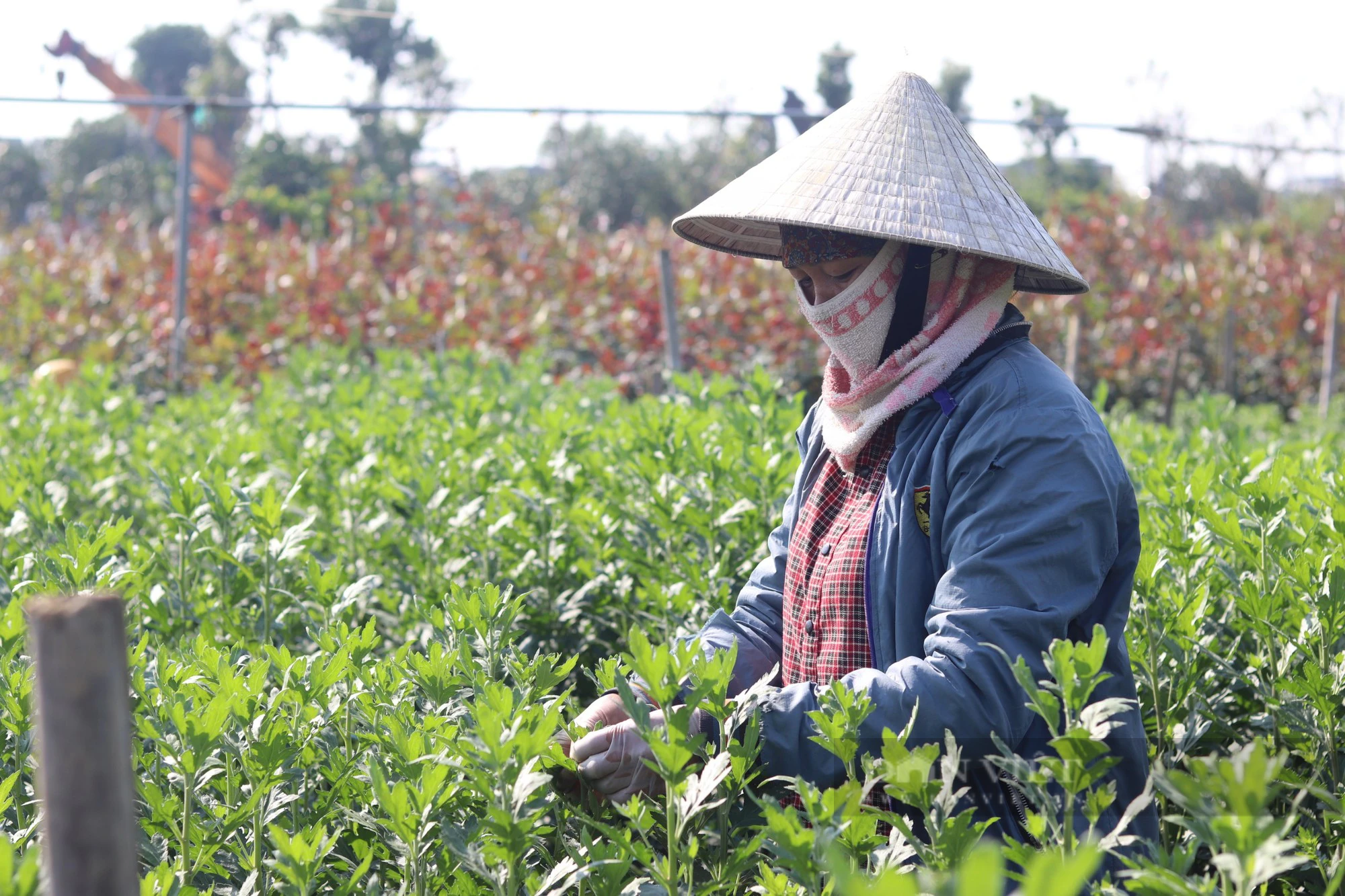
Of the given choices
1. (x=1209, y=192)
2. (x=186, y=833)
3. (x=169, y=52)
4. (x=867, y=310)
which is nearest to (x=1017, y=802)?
(x=867, y=310)

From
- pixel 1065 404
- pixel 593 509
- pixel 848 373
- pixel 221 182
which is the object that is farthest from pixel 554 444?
pixel 221 182

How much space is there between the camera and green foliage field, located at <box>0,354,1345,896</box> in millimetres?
1414

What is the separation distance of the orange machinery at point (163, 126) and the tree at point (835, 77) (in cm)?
1325

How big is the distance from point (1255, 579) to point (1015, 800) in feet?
3.40

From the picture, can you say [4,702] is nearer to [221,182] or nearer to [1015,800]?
[1015,800]

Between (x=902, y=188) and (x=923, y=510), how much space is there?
540mm

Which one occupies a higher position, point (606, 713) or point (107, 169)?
point (107, 169)

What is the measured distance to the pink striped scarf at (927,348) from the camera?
188cm

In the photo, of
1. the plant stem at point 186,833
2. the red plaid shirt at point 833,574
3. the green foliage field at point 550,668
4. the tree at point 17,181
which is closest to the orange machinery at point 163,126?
the tree at point 17,181

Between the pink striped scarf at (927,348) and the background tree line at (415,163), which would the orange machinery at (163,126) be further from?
the pink striped scarf at (927,348)

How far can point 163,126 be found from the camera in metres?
27.5

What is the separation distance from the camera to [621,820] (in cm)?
189

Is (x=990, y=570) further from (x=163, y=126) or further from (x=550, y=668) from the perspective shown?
(x=163, y=126)

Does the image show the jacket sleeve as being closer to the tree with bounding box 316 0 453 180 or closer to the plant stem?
the plant stem
